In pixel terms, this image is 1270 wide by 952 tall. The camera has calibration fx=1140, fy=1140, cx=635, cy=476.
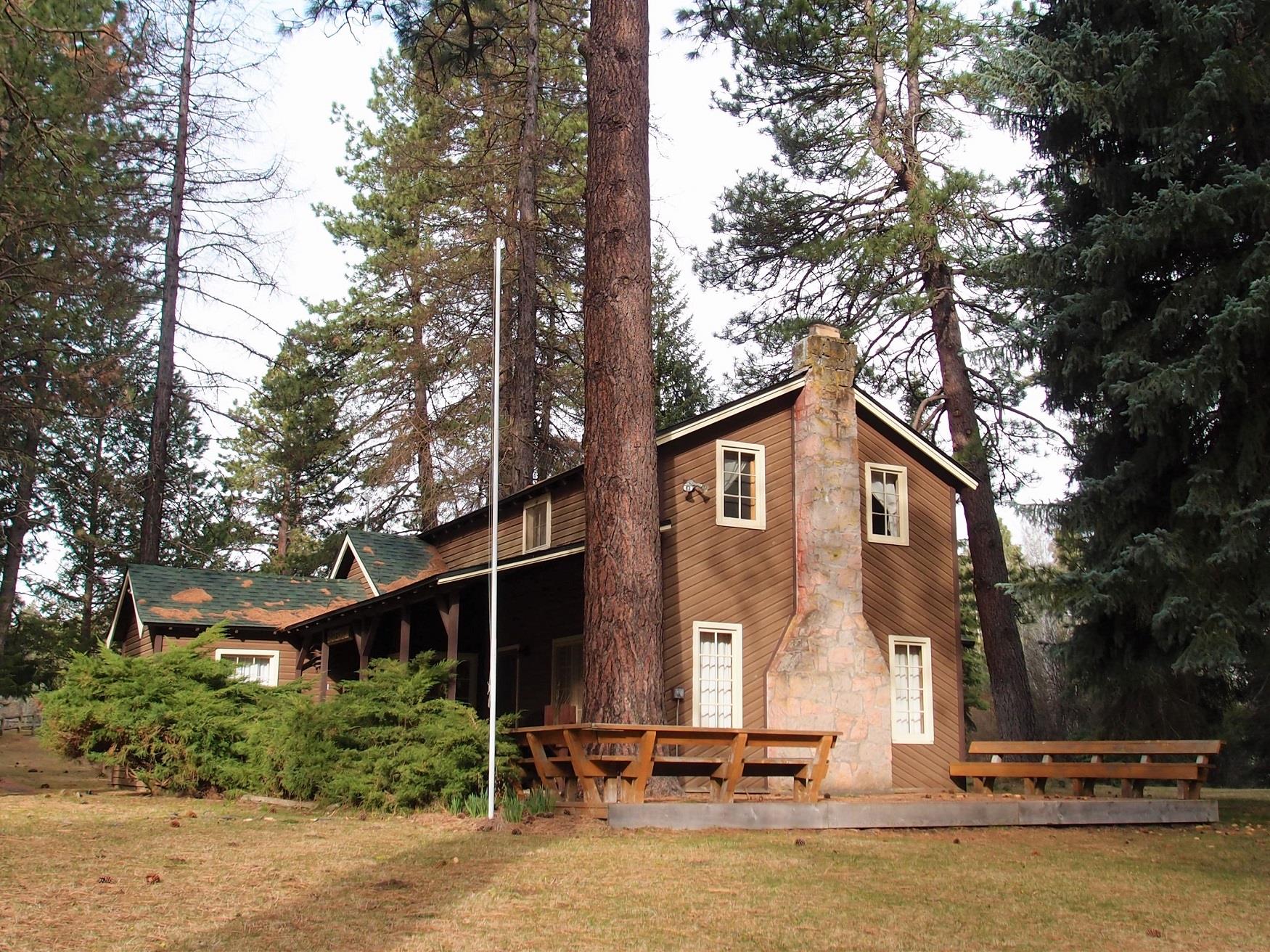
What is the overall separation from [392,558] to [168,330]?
27.7 ft

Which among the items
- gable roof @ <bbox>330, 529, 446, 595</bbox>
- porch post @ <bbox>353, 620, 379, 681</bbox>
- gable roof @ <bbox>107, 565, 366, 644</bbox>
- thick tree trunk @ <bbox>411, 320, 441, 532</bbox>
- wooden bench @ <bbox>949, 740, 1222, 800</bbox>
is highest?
thick tree trunk @ <bbox>411, 320, 441, 532</bbox>

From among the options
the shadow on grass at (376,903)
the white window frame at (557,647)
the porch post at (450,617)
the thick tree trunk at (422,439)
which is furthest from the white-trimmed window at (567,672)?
the thick tree trunk at (422,439)

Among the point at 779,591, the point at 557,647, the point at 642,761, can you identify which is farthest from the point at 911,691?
the point at 642,761

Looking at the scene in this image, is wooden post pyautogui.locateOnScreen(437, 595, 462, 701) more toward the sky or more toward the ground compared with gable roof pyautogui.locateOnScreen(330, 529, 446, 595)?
more toward the ground

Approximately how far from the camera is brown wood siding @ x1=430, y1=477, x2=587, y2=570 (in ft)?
58.1

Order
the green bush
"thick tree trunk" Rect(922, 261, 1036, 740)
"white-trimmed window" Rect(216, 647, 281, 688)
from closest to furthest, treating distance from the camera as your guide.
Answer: the green bush, "thick tree trunk" Rect(922, 261, 1036, 740), "white-trimmed window" Rect(216, 647, 281, 688)

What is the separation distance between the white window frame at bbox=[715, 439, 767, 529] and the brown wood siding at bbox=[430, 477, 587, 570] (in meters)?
2.02

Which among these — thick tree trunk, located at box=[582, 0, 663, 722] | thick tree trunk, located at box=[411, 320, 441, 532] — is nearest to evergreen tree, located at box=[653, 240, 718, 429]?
thick tree trunk, located at box=[411, 320, 441, 532]

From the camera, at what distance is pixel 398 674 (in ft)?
38.6

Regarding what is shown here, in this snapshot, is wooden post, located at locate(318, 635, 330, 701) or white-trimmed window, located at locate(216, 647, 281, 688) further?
white-trimmed window, located at locate(216, 647, 281, 688)

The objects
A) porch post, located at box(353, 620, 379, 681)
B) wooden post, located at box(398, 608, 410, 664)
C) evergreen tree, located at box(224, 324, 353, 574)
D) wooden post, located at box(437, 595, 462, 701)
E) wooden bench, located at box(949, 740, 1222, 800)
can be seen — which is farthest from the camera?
evergreen tree, located at box(224, 324, 353, 574)

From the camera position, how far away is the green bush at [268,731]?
11.2 metres

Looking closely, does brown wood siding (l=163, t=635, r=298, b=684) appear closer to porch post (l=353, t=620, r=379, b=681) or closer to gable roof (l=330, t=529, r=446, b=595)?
gable roof (l=330, t=529, r=446, b=595)

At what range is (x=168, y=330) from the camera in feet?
85.1
